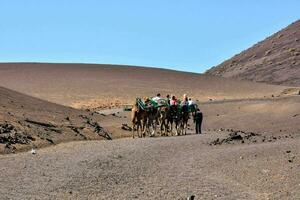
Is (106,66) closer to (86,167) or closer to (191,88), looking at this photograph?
(191,88)

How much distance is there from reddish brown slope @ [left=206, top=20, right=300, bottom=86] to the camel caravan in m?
70.8

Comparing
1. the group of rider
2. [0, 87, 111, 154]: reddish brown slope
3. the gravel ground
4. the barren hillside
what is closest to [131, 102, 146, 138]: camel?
the group of rider

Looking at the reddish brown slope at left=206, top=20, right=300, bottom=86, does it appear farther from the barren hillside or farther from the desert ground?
the desert ground

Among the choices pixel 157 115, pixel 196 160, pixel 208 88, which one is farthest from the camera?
pixel 208 88

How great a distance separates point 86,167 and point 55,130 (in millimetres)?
11449

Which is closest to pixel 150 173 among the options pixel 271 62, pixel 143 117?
pixel 143 117

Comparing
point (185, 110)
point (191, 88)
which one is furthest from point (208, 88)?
point (185, 110)

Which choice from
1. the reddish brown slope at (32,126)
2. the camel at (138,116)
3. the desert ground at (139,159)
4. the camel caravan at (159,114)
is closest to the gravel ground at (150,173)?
the desert ground at (139,159)

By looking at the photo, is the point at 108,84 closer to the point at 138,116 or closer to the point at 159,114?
the point at 159,114

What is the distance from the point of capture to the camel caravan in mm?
32594

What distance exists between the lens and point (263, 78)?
4510 inches

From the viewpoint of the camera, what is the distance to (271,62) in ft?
401

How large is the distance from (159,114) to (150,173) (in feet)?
52.0

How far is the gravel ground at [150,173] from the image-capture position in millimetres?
15625
